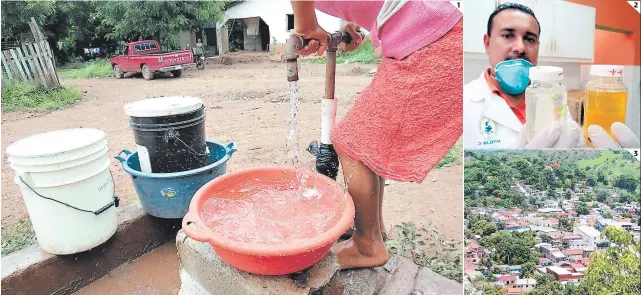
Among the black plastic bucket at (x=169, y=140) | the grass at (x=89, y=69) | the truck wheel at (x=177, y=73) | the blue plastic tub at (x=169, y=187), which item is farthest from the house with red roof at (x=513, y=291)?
the grass at (x=89, y=69)

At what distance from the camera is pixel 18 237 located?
2029mm

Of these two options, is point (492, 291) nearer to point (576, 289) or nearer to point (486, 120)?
point (576, 289)

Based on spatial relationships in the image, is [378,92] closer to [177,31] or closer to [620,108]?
[620,108]

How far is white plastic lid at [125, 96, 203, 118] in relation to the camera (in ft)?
6.05

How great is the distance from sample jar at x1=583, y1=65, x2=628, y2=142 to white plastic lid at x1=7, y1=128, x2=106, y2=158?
163cm

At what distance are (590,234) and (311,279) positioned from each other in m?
0.75

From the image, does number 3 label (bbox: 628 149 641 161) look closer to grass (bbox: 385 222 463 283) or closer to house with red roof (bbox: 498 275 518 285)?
house with red roof (bbox: 498 275 518 285)

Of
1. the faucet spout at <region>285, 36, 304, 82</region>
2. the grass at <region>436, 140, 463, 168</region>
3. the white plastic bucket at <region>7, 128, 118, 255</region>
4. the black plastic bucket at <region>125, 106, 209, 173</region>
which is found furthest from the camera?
the grass at <region>436, 140, 463, 168</region>

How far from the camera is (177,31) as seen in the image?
6.84ft

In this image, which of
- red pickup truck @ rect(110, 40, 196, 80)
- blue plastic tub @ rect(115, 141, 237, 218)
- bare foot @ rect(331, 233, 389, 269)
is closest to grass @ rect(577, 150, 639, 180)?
bare foot @ rect(331, 233, 389, 269)

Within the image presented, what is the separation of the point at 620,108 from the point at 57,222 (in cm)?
185

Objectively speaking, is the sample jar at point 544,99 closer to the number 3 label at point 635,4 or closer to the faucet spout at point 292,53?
the number 3 label at point 635,4

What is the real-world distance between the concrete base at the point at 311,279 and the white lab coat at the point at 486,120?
2.00 ft

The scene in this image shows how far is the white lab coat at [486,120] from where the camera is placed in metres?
1.06
